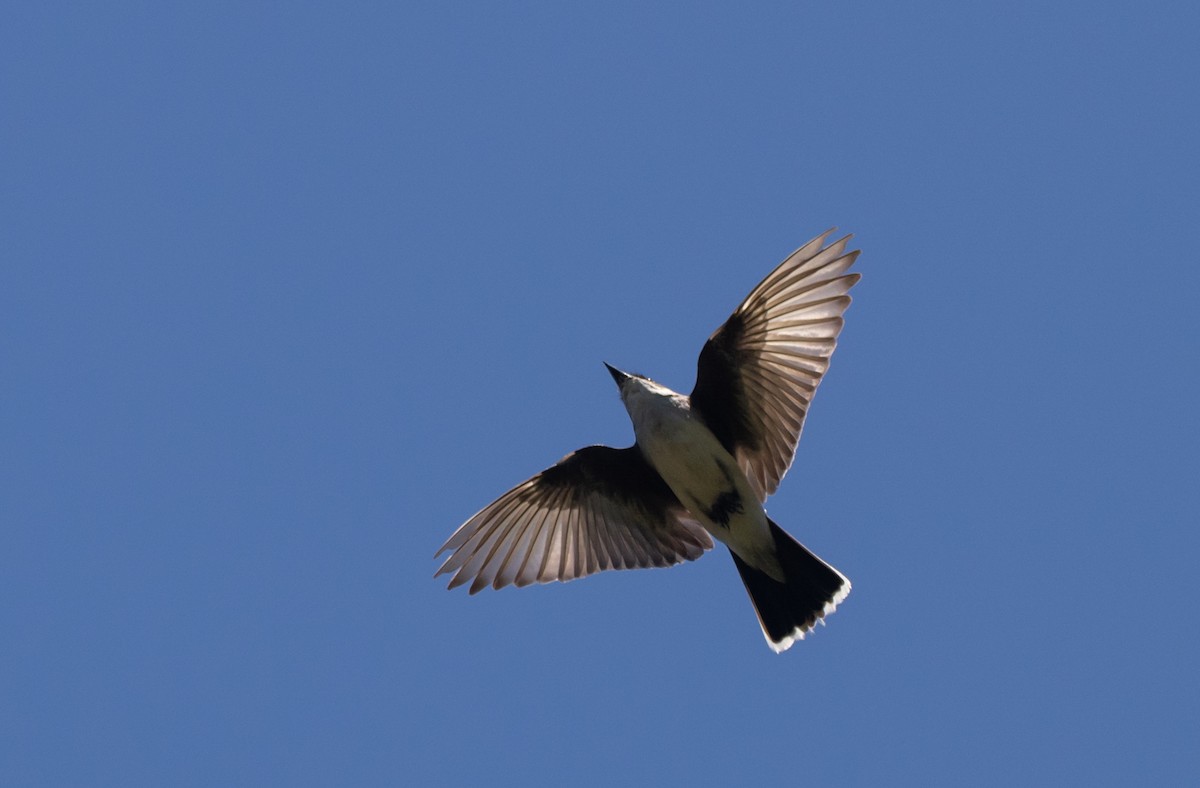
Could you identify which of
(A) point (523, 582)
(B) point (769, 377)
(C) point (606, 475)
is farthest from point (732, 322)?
(A) point (523, 582)

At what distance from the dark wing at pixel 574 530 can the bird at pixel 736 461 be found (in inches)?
0.5

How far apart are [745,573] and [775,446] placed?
1.13m

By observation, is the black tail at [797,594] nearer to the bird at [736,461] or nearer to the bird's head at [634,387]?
the bird at [736,461]

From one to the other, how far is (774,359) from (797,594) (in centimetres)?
192

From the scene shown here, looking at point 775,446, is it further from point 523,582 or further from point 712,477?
point 523,582

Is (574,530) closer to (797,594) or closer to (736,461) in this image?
(736,461)

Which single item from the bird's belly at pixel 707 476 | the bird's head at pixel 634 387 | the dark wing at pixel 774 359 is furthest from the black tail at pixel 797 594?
the bird's head at pixel 634 387

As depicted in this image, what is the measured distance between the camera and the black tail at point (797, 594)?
12.6 metres

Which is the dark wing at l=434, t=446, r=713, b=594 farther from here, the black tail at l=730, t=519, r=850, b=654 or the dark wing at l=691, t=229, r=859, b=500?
the dark wing at l=691, t=229, r=859, b=500

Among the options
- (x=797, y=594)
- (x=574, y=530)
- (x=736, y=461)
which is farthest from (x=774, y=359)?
(x=574, y=530)

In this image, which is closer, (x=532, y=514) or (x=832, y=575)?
(x=832, y=575)

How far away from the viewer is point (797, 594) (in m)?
12.7

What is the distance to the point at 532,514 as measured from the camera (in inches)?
537

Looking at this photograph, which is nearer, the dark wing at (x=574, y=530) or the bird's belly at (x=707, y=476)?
the bird's belly at (x=707, y=476)
